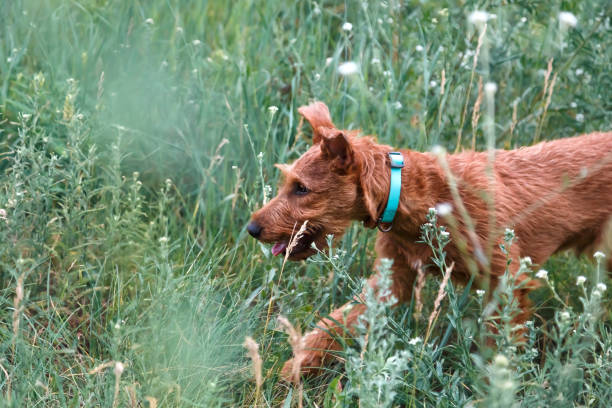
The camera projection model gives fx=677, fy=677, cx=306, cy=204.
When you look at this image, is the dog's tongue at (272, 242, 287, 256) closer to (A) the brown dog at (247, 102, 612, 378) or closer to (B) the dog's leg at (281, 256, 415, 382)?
(A) the brown dog at (247, 102, 612, 378)

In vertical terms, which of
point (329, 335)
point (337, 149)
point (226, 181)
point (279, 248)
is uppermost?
point (337, 149)

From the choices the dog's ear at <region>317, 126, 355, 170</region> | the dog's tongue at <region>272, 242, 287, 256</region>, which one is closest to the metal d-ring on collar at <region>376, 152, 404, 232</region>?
the dog's ear at <region>317, 126, 355, 170</region>

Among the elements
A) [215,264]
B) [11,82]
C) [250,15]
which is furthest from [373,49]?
[11,82]

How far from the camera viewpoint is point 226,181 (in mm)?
4004

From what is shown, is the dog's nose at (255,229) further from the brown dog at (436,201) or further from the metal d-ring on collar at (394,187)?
the metal d-ring on collar at (394,187)

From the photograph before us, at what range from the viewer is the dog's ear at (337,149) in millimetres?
2883

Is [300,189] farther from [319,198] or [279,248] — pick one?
[279,248]

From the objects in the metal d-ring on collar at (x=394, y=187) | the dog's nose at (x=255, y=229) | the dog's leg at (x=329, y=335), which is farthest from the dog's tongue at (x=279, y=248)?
the metal d-ring on collar at (x=394, y=187)

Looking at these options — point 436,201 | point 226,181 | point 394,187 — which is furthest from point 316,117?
point 226,181

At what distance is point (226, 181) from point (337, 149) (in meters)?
1.23

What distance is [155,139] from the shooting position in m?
4.10

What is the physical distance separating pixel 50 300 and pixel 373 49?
2426 millimetres

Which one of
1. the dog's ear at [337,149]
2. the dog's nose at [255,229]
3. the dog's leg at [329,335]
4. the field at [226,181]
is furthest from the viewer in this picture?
the dog's leg at [329,335]

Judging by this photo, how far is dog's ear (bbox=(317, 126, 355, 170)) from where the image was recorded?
288cm
